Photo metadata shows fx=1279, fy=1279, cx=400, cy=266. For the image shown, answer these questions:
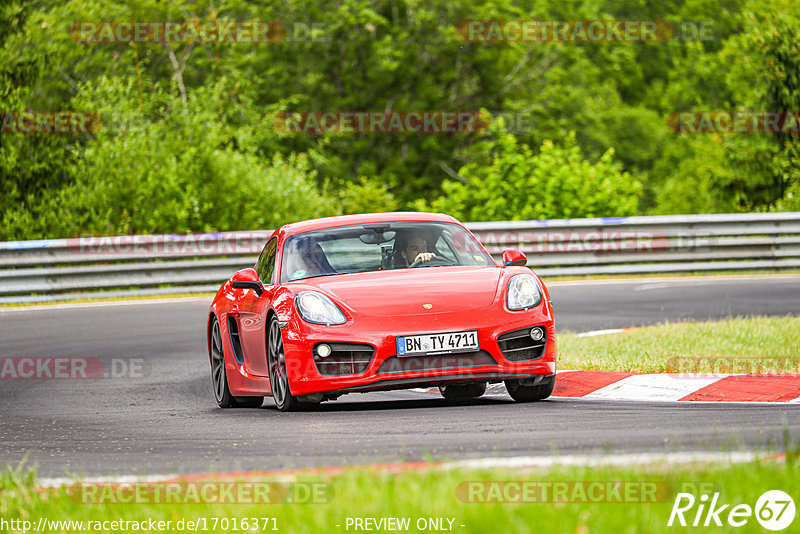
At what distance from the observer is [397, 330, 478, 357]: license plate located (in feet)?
25.9

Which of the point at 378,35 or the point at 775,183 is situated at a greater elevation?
the point at 378,35

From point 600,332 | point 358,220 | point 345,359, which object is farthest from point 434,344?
point 600,332

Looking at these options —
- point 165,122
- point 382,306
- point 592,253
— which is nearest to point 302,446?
point 382,306

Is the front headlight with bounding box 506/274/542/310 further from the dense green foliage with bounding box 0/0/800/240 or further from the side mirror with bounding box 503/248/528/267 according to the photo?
the dense green foliage with bounding box 0/0/800/240

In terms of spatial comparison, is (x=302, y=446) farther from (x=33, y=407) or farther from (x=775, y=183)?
(x=775, y=183)

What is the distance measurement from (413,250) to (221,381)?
197cm

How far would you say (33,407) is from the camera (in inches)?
390

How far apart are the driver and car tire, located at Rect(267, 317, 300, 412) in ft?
3.79

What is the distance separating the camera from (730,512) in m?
4.10

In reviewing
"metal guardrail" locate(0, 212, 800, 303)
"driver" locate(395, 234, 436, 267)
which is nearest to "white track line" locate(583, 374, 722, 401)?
"driver" locate(395, 234, 436, 267)

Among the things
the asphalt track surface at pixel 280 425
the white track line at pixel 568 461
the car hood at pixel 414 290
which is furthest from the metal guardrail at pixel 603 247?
the white track line at pixel 568 461

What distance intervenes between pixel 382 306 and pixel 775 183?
24006 millimetres

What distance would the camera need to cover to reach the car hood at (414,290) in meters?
8.03

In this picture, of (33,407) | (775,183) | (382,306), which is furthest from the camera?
(775,183)
